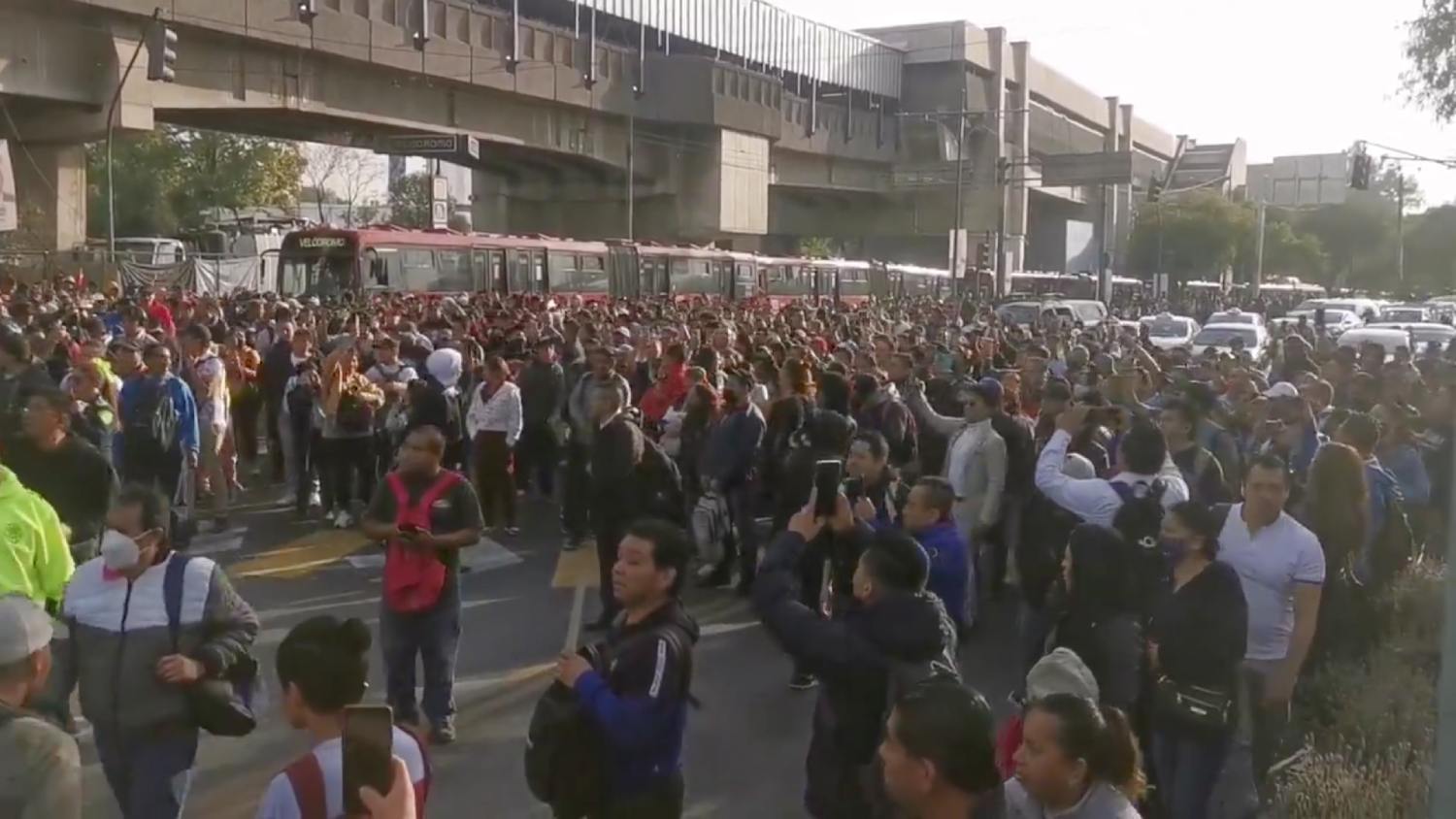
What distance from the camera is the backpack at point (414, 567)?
→ 6629 millimetres

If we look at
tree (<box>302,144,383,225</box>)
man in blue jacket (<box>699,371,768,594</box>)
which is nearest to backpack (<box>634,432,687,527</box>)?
man in blue jacket (<box>699,371,768,594</box>)

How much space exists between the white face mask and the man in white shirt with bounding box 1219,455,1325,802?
4054 millimetres

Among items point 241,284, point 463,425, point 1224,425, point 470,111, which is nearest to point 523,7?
point 470,111

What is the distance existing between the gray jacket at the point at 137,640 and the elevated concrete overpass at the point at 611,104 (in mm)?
28099

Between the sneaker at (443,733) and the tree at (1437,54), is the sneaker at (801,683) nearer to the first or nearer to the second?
the sneaker at (443,733)

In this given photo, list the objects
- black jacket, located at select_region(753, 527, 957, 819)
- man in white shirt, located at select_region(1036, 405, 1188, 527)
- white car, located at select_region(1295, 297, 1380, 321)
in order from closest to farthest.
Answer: black jacket, located at select_region(753, 527, 957, 819) < man in white shirt, located at select_region(1036, 405, 1188, 527) < white car, located at select_region(1295, 297, 1380, 321)

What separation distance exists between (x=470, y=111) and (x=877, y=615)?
40159 millimetres

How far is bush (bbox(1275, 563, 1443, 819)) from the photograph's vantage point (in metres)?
5.75

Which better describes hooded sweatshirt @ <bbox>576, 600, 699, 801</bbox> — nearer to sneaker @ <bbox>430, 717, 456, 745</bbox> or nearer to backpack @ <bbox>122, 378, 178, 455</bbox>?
sneaker @ <bbox>430, 717, 456, 745</bbox>

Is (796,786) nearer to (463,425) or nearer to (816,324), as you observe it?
(463,425)

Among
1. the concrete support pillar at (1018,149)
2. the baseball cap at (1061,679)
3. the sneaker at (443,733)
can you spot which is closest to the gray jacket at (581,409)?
the sneaker at (443,733)

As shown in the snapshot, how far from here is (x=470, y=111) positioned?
139ft

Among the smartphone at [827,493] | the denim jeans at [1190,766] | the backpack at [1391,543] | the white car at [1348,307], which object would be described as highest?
the white car at [1348,307]

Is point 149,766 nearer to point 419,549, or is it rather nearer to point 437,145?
point 419,549
